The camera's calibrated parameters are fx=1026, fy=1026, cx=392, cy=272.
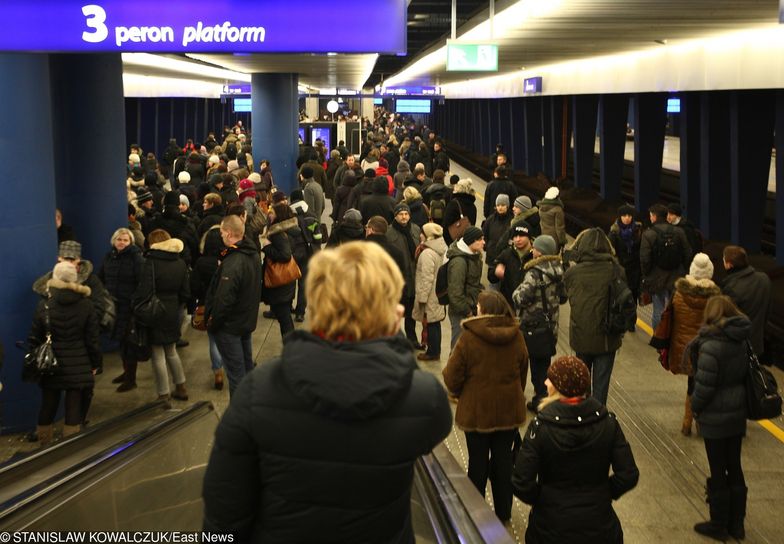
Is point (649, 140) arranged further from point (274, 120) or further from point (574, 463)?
point (574, 463)

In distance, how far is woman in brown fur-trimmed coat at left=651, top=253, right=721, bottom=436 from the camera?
7.92 meters

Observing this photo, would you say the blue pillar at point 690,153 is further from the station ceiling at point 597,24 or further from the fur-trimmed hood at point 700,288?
the fur-trimmed hood at point 700,288

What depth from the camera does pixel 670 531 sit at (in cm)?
653

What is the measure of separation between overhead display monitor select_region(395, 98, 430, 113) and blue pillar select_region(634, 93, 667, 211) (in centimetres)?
2570

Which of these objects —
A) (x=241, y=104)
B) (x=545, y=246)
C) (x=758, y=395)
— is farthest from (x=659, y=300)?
(x=241, y=104)

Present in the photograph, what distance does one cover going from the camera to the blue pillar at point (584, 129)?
2662cm

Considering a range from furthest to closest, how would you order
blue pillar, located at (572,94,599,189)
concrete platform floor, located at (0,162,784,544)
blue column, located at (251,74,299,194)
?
blue pillar, located at (572,94,599,189)
blue column, located at (251,74,299,194)
concrete platform floor, located at (0,162,784,544)

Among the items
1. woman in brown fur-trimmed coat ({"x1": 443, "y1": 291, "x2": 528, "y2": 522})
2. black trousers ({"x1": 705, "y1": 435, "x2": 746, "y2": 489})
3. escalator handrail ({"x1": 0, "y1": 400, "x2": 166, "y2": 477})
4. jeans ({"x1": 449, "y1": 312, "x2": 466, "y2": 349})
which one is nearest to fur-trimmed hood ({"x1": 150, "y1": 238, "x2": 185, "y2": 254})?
escalator handrail ({"x1": 0, "y1": 400, "x2": 166, "y2": 477})

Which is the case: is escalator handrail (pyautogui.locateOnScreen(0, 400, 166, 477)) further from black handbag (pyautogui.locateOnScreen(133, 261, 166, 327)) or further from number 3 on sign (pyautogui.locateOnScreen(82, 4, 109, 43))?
number 3 on sign (pyautogui.locateOnScreen(82, 4, 109, 43))

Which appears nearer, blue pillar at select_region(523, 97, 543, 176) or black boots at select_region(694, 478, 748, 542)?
black boots at select_region(694, 478, 748, 542)

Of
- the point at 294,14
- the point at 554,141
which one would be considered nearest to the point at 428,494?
the point at 294,14

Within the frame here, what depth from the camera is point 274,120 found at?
22.8 metres

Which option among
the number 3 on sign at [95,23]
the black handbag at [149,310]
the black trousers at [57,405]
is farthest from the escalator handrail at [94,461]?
the number 3 on sign at [95,23]

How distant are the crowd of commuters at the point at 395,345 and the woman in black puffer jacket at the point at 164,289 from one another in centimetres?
2
